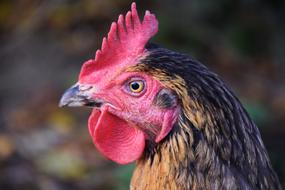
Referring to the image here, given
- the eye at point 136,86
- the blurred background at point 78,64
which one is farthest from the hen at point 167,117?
the blurred background at point 78,64

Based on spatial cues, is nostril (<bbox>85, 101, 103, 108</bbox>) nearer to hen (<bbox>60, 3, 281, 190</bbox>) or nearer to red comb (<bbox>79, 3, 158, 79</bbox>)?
hen (<bbox>60, 3, 281, 190</bbox>)

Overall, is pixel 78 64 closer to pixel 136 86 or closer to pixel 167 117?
pixel 136 86

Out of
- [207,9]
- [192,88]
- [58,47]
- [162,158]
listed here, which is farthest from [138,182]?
[58,47]

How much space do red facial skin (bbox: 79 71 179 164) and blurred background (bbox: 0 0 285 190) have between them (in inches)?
111

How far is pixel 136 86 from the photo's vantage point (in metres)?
3.68

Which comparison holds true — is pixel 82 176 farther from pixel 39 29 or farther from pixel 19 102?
pixel 39 29

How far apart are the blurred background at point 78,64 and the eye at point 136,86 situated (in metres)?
3.04

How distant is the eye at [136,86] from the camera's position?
3646 millimetres

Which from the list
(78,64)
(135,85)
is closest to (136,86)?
(135,85)

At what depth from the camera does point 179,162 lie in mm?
3537

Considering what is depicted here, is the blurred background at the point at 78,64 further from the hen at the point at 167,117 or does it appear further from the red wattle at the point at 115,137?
the hen at the point at 167,117

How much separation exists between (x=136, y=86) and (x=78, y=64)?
211 inches

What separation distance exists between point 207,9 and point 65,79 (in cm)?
190

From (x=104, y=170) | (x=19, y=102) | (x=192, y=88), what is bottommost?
(x=104, y=170)
